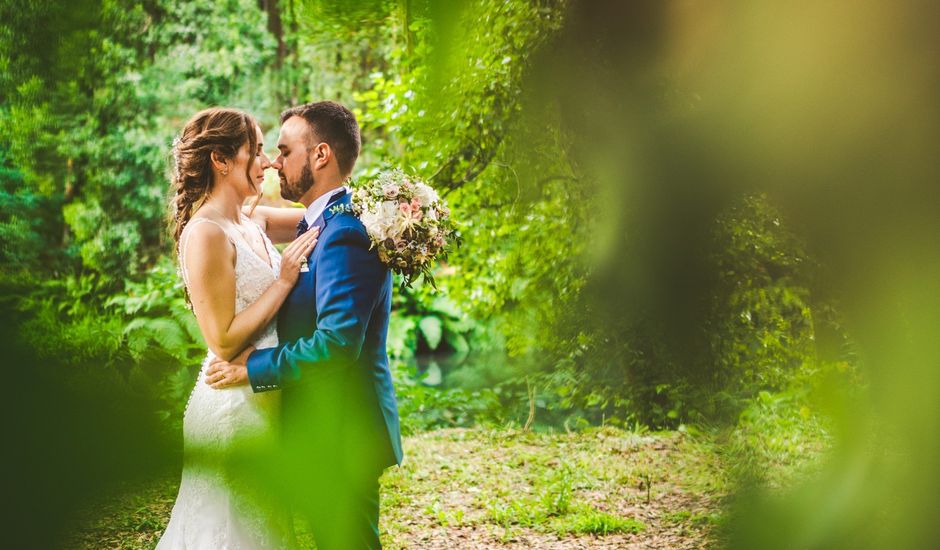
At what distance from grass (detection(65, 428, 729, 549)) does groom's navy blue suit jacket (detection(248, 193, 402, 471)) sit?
1.63 metres

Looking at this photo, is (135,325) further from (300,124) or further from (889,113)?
(889,113)

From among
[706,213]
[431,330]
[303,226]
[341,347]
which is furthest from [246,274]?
[431,330]

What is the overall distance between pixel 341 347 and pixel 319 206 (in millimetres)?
484

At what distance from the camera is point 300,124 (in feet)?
6.74

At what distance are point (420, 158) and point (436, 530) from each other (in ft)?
6.78

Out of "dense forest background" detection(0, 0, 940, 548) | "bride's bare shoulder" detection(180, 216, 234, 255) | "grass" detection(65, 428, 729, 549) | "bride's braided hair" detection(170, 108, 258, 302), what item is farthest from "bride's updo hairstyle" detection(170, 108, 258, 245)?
"grass" detection(65, 428, 729, 549)

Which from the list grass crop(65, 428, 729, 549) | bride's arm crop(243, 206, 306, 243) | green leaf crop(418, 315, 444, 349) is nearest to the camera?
bride's arm crop(243, 206, 306, 243)

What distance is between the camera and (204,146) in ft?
6.08

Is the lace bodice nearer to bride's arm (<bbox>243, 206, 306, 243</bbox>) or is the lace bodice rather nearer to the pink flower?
the pink flower

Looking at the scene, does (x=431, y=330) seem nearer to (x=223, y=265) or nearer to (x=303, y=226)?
(x=303, y=226)

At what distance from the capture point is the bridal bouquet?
5.96ft

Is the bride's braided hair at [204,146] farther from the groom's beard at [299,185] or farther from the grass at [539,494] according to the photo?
the grass at [539,494]

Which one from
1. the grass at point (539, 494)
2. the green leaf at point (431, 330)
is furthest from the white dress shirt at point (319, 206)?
the green leaf at point (431, 330)

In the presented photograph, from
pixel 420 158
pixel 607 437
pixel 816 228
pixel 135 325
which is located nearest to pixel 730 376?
pixel 816 228
